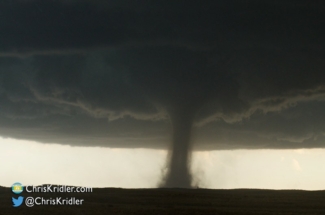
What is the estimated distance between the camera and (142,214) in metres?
44.9

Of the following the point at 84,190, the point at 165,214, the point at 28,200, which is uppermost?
the point at 84,190

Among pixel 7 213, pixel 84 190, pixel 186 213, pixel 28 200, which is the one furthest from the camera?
pixel 84 190

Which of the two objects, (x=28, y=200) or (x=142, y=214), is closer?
(x=142, y=214)

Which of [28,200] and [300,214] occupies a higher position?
[28,200]

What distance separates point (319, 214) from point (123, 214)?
21354 millimetres

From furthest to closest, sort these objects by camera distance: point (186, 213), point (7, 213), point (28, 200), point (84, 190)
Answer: point (84, 190), point (28, 200), point (186, 213), point (7, 213)

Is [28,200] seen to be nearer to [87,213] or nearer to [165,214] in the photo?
[87,213]

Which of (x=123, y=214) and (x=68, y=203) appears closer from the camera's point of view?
(x=123, y=214)

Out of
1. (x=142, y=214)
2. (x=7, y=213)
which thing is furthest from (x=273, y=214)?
(x=7, y=213)

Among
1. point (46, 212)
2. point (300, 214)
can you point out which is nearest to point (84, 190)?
point (46, 212)

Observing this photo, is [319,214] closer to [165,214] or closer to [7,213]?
[165,214]

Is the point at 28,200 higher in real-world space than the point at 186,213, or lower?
higher

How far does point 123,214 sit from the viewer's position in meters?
44.5

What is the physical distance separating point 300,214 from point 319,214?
88.9 inches
